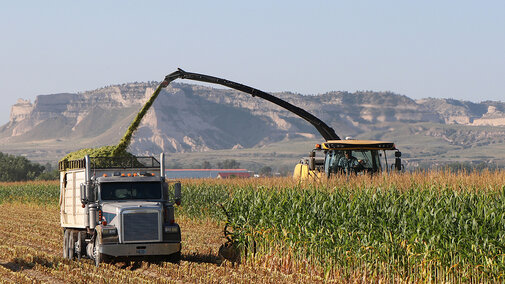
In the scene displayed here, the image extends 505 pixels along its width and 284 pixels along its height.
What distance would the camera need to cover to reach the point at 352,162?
22.7 m

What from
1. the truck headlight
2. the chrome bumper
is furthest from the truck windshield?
the chrome bumper

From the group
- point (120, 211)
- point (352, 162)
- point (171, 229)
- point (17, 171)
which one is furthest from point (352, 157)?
point (17, 171)

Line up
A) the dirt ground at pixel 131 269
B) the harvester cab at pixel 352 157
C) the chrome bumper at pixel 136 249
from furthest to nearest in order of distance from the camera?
1. the harvester cab at pixel 352 157
2. the chrome bumper at pixel 136 249
3. the dirt ground at pixel 131 269

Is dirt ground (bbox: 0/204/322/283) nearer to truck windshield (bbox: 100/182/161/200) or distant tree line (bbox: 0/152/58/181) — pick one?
truck windshield (bbox: 100/182/161/200)

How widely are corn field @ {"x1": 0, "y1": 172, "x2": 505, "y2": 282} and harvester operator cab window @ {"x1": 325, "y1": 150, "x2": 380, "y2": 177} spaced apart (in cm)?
215

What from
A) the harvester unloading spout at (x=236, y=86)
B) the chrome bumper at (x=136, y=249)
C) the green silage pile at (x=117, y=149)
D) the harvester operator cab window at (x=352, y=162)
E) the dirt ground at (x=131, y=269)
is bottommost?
the dirt ground at (x=131, y=269)

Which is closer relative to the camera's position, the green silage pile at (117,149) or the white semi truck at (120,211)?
the white semi truck at (120,211)

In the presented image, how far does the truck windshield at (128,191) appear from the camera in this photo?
1831cm

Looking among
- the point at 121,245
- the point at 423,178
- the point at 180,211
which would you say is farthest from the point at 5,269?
the point at 180,211

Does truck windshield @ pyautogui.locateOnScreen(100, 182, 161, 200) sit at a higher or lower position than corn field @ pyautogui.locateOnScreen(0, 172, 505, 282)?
higher

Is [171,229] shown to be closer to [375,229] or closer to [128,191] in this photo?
[128,191]

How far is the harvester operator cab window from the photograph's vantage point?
22.6 meters

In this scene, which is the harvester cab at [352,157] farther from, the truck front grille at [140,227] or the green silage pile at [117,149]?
the green silage pile at [117,149]

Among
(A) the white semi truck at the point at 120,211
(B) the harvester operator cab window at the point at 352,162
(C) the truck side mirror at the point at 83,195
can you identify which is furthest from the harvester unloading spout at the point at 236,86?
(C) the truck side mirror at the point at 83,195
